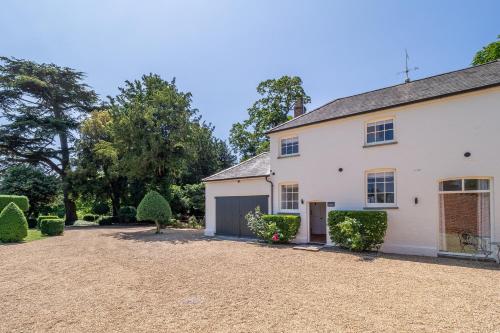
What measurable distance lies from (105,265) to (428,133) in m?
12.8

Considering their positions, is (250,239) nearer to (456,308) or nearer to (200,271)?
(200,271)

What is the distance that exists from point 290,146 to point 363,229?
6005 millimetres

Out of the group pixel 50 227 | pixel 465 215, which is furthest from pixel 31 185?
pixel 465 215

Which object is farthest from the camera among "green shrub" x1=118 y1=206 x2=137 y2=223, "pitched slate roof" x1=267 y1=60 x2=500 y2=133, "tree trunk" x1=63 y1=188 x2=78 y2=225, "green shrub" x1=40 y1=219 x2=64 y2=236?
"tree trunk" x1=63 y1=188 x2=78 y2=225

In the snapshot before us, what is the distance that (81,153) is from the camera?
2984 cm

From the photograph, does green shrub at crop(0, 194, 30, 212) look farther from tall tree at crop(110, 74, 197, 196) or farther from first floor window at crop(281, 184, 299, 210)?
first floor window at crop(281, 184, 299, 210)

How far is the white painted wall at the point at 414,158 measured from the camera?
34.5 ft

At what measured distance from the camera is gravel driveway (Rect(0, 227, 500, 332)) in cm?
516

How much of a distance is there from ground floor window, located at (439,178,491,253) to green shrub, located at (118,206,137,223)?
26739mm

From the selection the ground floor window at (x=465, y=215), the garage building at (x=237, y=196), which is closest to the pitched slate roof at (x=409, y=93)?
the garage building at (x=237, y=196)

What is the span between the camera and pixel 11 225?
15984 millimetres

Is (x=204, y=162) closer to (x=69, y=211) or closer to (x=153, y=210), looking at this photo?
(x=69, y=211)

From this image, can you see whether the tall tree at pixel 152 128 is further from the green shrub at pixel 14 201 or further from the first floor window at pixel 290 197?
the first floor window at pixel 290 197

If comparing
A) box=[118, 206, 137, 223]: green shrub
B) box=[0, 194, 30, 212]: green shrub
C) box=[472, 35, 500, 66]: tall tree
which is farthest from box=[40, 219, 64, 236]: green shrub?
box=[472, 35, 500, 66]: tall tree
